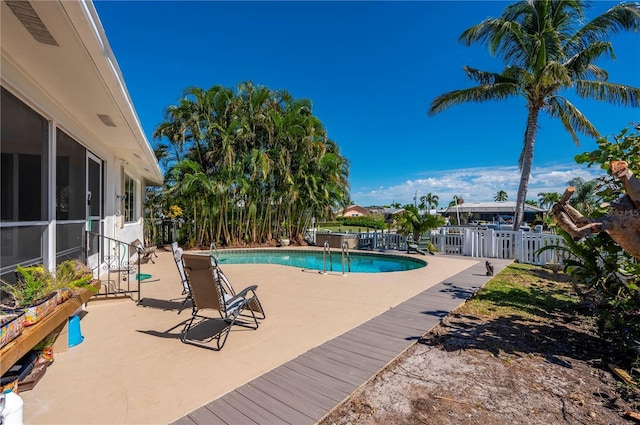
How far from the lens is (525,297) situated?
616 centimetres

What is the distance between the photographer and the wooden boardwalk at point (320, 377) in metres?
2.36

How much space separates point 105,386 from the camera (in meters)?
2.77

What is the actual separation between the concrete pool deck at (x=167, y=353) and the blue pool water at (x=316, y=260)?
4859mm

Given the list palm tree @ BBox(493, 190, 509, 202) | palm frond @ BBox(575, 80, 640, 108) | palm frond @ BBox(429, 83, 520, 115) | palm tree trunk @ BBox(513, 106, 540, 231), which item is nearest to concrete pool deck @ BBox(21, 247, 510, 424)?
palm tree trunk @ BBox(513, 106, 540, 231)

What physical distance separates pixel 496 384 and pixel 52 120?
6.39 m

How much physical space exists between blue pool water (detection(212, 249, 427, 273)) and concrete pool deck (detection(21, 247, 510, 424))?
15.9 feet

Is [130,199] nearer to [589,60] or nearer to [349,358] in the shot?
[349,358]

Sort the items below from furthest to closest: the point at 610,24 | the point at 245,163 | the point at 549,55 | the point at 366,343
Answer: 1. the point at 245,163
2. the point at 549,55
3. the point at 610,24
4. the point at 366,343

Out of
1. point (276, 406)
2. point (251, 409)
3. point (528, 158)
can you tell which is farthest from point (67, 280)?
point (528, 158)

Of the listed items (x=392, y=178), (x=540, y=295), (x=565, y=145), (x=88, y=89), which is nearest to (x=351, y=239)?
(x=540, y=295)

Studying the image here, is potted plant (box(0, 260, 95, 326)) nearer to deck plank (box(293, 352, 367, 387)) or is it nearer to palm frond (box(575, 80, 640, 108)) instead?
deck plank (box(293, 352, 367, 387))

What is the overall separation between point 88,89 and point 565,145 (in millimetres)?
19198

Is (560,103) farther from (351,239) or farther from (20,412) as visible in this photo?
(20,412)

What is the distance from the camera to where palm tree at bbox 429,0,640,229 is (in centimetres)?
1117
